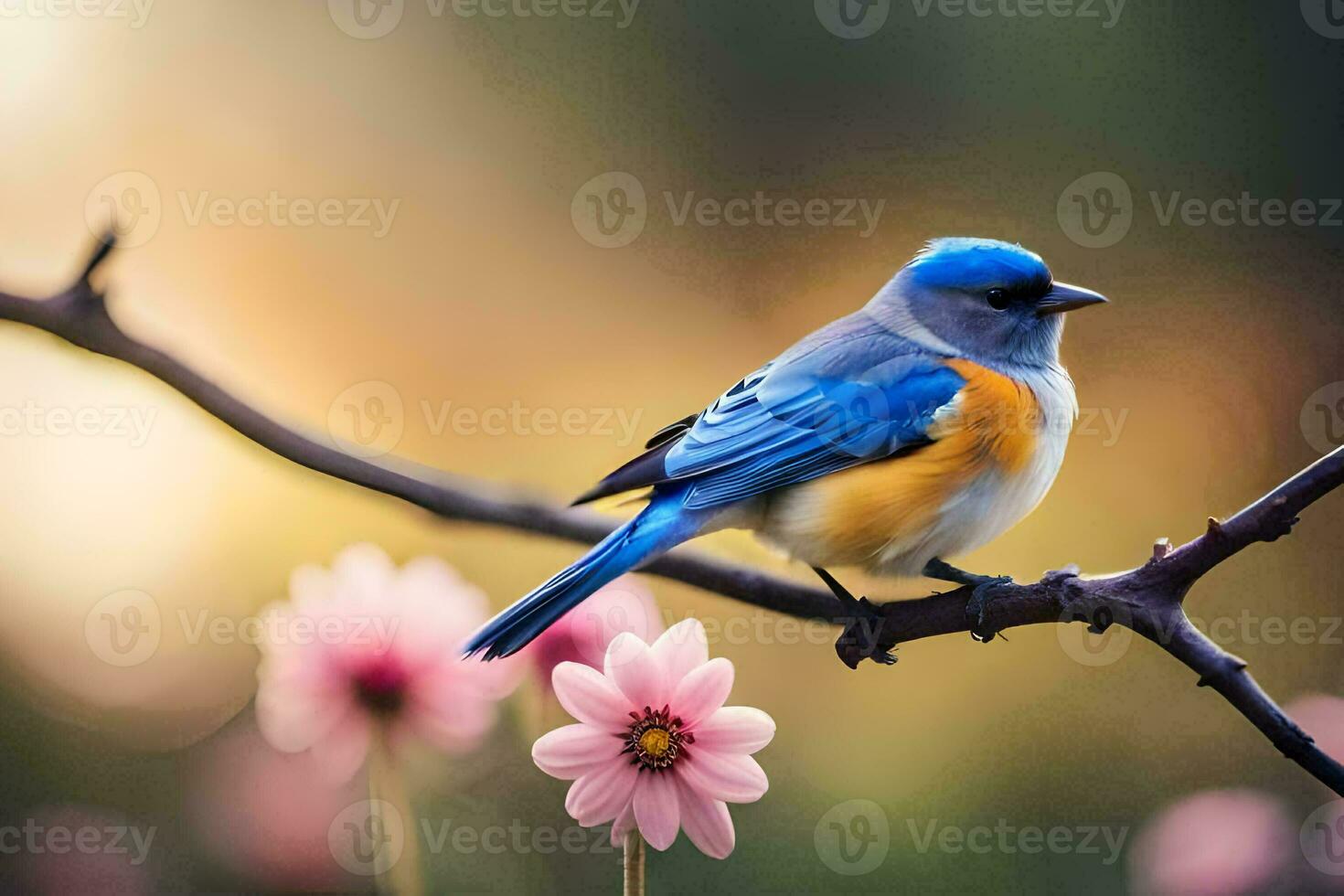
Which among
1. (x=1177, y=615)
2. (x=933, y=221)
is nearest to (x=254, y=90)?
(x=933, y=221)

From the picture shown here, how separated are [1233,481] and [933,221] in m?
0.47

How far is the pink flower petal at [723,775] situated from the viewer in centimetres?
65

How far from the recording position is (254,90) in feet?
5.39

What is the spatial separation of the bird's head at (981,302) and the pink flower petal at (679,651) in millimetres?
498

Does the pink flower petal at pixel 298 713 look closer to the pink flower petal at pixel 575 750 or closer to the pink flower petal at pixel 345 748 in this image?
the pink flower petal at pixel 345 748

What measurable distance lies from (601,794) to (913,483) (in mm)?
422

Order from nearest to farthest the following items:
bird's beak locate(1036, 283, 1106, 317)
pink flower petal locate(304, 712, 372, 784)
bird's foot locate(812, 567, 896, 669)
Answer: pink flower petal locate(304, 712, 372, 784) < bird's foot locate(812, 567, 896, 669) < bird's beak locate(1036, 283, 1106, 317)

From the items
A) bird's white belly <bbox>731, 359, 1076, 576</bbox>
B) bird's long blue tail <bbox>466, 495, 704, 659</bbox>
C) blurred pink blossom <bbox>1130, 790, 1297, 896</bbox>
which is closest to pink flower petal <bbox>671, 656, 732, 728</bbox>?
bird's long blue tail <bbox>466, 495, 704, 659</bbox>

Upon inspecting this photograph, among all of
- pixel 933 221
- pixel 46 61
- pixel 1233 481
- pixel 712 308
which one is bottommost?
pixel 1233 481

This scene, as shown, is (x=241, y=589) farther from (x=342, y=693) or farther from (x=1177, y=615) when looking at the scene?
(x=1177, y=615)

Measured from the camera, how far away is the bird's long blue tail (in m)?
0.75

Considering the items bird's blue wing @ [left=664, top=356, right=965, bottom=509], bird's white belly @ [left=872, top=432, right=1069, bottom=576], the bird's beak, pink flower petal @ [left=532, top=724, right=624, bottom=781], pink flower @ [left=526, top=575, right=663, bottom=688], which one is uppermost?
the bird's beak

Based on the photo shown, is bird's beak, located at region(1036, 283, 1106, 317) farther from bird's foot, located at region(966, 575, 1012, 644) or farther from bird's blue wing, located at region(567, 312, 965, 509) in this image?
bird's foot, located at region(966, 575, 1012, 644)

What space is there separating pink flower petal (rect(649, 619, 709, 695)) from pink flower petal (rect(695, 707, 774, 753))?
0.09ft
